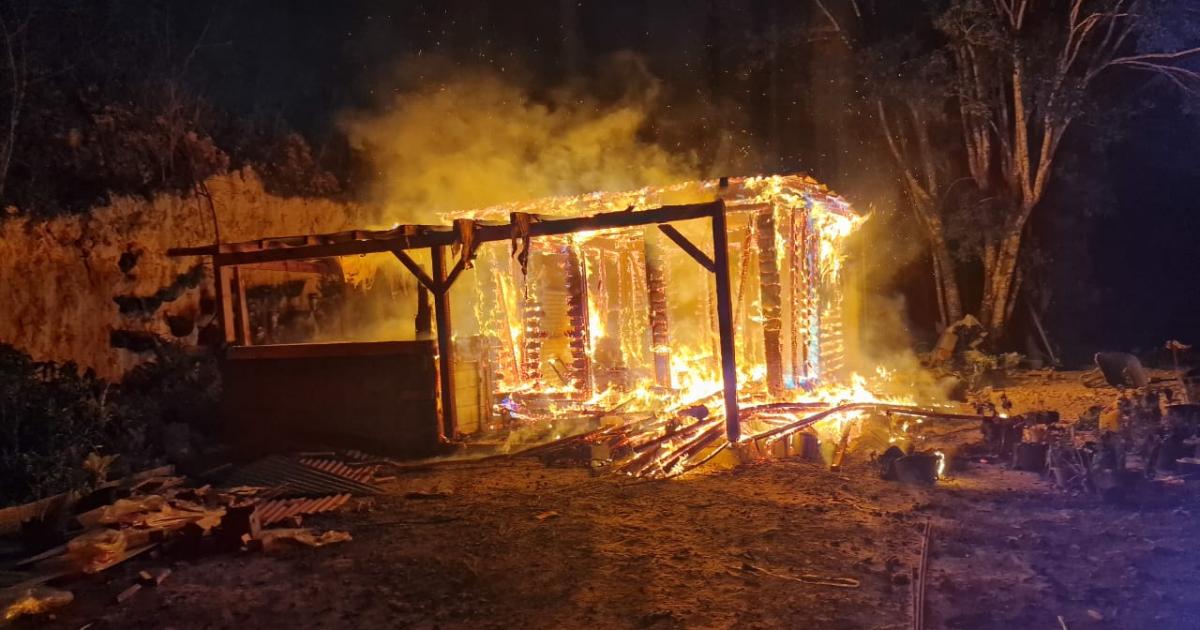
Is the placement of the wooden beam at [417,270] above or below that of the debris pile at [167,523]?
above

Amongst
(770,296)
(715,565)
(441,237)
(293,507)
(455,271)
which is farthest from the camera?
(770,296)

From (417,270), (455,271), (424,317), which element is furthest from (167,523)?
(424,317)

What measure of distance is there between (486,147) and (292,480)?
10.3 metres

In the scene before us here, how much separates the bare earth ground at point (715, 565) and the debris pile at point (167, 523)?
157mm

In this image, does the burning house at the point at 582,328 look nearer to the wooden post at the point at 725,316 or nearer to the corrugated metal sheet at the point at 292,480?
Result: the wooden post at the point at 725,316

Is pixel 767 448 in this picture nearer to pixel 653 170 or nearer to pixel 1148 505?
pixel 1148 505

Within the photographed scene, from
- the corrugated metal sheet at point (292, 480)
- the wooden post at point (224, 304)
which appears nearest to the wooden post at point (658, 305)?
the corrugated metal sheet at point (292, 480)

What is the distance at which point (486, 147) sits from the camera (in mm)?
16656

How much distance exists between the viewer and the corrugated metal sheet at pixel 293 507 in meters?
6.90

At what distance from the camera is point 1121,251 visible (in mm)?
15094

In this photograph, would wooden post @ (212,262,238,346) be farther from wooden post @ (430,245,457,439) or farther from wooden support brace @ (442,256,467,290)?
wooden support brace @ (442,256,467,290)

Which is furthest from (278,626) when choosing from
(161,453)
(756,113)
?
(756,113)

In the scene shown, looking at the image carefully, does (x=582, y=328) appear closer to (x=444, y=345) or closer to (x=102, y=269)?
(x=444, y=345)

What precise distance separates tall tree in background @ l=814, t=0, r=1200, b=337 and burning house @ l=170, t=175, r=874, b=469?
8.93ft
